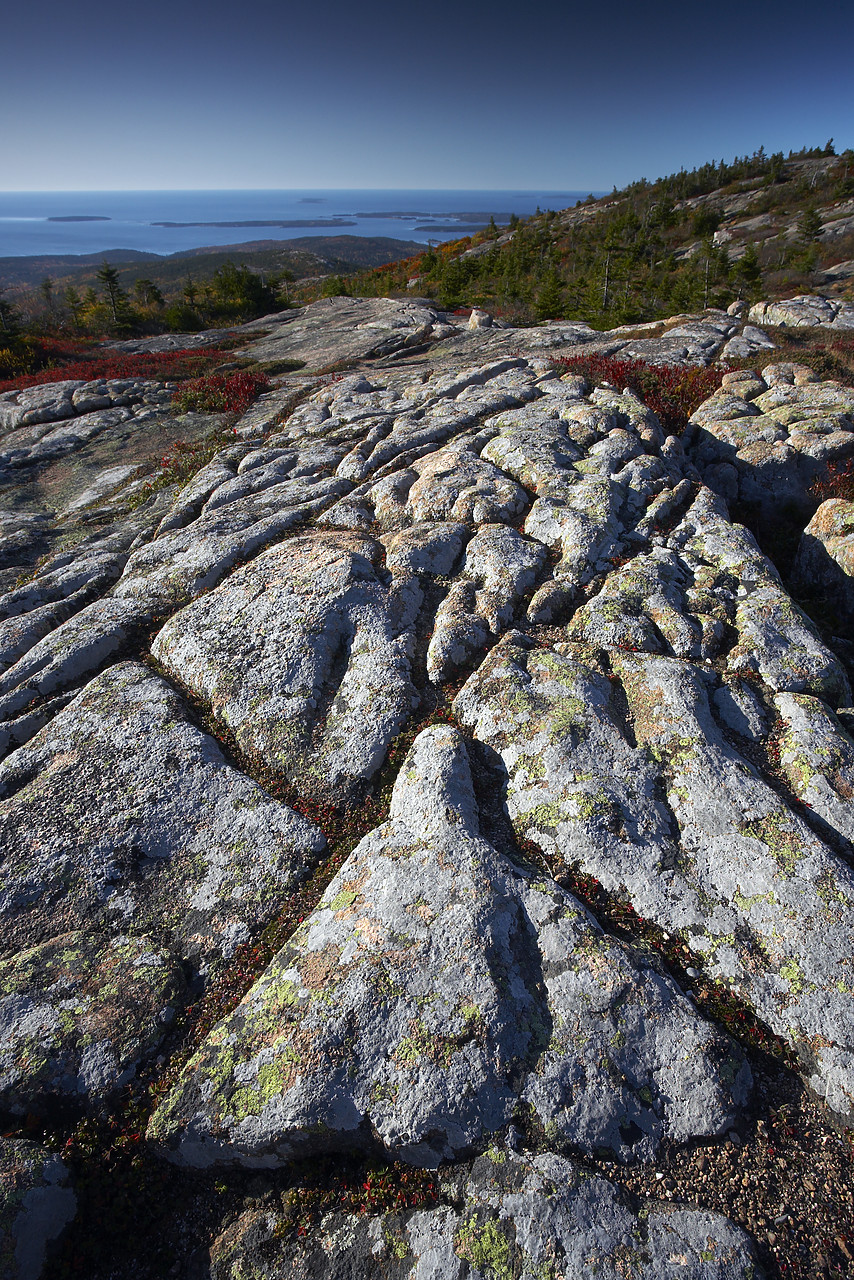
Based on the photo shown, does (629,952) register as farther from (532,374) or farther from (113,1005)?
(532,374)

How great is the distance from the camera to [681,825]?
8.91m

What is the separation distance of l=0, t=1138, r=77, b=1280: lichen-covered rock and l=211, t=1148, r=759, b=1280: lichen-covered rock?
1.87m

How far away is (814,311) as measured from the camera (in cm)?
4038

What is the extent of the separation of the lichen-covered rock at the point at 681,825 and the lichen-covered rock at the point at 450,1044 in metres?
1.01

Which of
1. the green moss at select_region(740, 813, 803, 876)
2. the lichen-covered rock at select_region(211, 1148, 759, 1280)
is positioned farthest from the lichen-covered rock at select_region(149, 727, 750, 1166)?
the green moss at select_region(740, 813, 803, 876)

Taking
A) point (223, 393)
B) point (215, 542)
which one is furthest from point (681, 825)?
point (223, 393)

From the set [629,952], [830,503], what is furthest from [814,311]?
[629,952]

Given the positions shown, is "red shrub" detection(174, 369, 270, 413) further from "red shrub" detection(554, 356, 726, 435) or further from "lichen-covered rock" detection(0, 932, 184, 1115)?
"lichen-covered rock" detection(0, 932, 184, 1115)

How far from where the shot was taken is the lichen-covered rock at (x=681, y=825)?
7.23m

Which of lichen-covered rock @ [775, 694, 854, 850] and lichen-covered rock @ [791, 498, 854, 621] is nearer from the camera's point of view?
lichen-covered rock @ [775, 694, 854, 850]

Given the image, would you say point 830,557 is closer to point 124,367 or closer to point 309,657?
point 309,657

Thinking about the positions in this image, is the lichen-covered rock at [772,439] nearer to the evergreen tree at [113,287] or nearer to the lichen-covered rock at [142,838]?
the lichen-covered rock at [142,838]

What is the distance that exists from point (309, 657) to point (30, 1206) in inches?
348

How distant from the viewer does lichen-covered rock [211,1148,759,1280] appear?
18.2 ft
